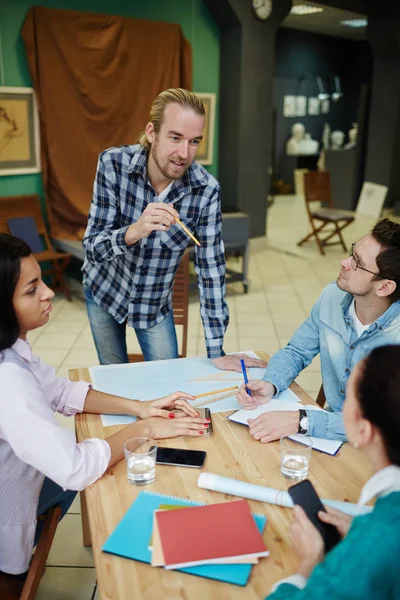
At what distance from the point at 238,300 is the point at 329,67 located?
8921mm

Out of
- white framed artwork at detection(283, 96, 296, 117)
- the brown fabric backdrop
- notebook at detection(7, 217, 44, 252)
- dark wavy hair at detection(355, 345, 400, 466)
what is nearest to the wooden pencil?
dark wavy hair at detection(355, 345, 400, 466)

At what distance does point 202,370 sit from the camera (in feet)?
6.46

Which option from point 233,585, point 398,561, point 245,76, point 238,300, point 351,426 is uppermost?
point 245,76

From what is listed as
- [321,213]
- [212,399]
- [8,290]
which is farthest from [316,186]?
[8,290]

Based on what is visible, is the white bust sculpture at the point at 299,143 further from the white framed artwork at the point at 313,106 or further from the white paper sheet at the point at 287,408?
the white paper sheet at the point at 287,408

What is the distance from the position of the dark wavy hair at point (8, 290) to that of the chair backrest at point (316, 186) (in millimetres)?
6299

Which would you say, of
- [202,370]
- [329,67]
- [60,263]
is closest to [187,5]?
[60,263]

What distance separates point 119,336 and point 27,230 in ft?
10.2

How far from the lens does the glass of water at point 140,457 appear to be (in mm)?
1336

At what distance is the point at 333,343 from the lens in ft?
6.27

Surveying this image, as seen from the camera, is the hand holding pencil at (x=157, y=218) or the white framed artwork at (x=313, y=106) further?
the white framed artwork at (x=313, y=106)

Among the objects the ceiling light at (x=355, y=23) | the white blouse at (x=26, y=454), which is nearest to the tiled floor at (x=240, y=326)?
the white blouse at (x=26, y=454)

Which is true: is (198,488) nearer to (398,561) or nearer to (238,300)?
(398,561)

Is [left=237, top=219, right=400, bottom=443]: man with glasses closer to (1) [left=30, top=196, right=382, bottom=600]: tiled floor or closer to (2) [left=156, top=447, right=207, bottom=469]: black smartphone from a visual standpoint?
(2) [left=156, top=447, right=207, bottom=469]: black smartphone
